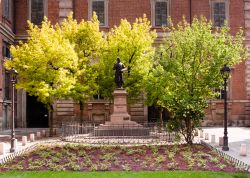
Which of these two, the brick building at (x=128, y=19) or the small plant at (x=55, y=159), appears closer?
the small plant at (x=55, y=159)

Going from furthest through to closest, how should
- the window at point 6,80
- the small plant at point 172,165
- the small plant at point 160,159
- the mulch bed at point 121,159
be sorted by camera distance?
1. the window at point 6,80
2. the small plant at point 160,159
3. the mulch bed at point 121,159
4. the small plant at point 172,165

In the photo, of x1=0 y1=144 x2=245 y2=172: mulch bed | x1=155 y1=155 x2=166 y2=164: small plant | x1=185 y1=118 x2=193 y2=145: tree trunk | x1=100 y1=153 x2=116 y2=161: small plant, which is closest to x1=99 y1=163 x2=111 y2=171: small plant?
x1=0 y1=144 x2=245 y2=172: mulch bed

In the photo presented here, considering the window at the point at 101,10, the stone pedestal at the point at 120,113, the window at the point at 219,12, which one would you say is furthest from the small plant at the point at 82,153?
the window at the point at 219,12

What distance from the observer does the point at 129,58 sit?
3009 cm

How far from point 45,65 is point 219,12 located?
17.5 m

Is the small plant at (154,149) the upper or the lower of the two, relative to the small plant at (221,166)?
upper

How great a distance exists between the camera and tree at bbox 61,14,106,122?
29.7 metres

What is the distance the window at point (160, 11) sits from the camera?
37906 millimetres

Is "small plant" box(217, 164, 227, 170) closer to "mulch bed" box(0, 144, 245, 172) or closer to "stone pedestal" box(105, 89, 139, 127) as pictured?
"mulch bed" box(0, 144, 245, 172)

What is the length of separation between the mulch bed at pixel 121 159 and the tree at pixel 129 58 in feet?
34.1

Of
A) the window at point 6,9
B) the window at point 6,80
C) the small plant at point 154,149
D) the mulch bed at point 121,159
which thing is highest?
the window at point 6,9

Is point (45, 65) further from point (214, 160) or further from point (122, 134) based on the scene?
point (214, 160)

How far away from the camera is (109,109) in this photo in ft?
119

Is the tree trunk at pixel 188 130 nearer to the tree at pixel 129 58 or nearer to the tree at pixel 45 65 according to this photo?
the tree at pixel 129 58
